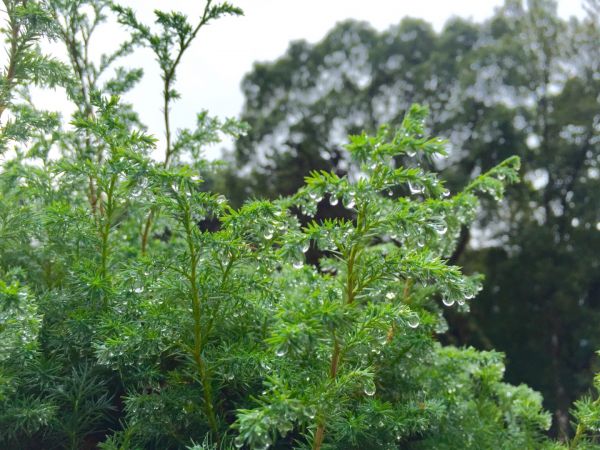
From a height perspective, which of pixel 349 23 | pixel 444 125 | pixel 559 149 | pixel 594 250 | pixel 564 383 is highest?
pixel 349 23

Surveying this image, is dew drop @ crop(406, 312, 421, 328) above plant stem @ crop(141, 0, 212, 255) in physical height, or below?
below

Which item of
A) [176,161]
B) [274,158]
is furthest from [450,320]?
[176,161]

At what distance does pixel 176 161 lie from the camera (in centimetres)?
162

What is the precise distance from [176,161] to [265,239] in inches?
28.0

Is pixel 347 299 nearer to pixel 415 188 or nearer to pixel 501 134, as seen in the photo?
pixel 415 188

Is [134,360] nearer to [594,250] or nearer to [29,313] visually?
[29,313]

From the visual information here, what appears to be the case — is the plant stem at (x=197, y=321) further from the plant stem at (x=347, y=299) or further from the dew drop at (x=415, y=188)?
the dew drop at (x=415, y=188)

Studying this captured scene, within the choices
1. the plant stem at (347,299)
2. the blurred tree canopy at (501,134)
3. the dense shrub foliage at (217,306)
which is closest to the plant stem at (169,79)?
the dense shrub foliage at (217,306)

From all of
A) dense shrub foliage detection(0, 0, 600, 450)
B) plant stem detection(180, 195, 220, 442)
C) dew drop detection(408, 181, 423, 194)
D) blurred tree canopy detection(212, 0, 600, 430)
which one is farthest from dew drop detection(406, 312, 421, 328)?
blurred tree canopy detection(212, 0, 600, 430)

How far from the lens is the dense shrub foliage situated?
2.93 ft

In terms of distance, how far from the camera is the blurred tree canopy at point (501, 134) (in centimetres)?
713

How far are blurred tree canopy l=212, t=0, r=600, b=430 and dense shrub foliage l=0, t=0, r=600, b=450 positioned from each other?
4945 mm

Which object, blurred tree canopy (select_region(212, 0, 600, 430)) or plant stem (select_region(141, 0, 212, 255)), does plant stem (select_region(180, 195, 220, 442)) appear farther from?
blurred tree canopy (select_region(212, 0, 600, 430))

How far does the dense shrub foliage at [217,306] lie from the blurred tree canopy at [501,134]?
4945 mm
